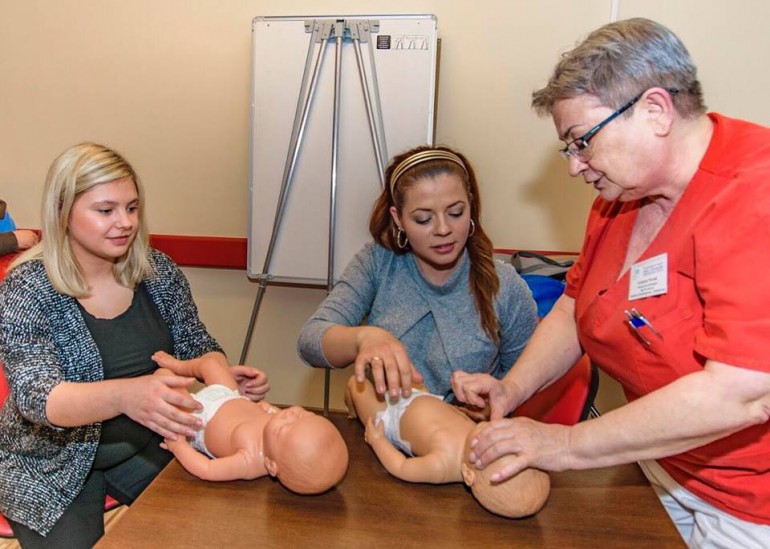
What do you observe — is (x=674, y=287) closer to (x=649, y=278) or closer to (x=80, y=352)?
(x=649, y=278)

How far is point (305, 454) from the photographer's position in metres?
1.24

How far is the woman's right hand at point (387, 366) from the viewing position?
4.83ft

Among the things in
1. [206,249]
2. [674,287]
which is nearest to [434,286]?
[674,287]

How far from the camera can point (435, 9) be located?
122 inches

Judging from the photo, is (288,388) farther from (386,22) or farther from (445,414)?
(445,414)

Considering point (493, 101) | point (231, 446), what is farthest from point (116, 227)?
point (493, 101)

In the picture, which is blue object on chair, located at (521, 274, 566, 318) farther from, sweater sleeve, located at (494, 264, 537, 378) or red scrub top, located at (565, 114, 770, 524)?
red scrub top, located at (565, 114, 770, 524)

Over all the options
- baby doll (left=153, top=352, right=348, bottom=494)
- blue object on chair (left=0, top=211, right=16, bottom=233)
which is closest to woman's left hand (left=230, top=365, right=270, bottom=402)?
baby doll (left=153, top=352, right=348, bottom=494)

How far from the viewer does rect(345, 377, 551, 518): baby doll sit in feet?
3.93

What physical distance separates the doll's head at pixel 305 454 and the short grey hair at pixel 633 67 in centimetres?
86

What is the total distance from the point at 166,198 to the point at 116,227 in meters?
1.84

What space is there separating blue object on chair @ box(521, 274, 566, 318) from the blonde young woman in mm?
1311

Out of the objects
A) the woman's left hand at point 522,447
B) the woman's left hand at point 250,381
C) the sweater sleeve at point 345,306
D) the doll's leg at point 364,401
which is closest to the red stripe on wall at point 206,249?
the sweater sleeve at point 345,306

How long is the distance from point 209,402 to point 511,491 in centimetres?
78
